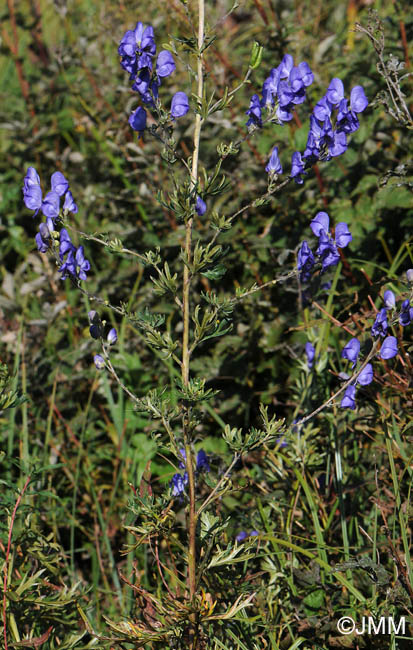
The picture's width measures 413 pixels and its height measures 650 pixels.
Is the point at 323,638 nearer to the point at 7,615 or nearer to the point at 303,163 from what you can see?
the point at 7,615

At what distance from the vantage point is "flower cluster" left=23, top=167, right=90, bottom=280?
4.78 ft

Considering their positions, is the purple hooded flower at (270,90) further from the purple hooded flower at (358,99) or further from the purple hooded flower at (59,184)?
the purple hooded flower at (59,184)

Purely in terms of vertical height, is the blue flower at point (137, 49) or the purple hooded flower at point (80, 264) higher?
the blue flower at point (137, 49)

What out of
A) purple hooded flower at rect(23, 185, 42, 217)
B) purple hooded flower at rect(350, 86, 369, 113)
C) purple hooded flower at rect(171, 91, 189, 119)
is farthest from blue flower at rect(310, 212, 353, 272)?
purple hooded flower at rect(23, 185, 42, 217)

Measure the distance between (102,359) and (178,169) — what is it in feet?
5.46

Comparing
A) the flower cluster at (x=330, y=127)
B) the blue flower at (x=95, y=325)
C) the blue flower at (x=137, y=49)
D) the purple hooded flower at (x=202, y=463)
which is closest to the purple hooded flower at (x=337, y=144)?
the flower cluster at (x=330, y=127)

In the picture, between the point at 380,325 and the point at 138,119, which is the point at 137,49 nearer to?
the point at 138,119

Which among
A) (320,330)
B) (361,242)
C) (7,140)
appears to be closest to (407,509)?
(320,330)

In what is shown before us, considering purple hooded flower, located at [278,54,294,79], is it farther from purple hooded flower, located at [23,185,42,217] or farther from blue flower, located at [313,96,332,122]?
purple hooded flower, located at [23,185,42,217]

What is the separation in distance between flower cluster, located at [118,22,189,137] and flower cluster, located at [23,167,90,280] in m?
0.23

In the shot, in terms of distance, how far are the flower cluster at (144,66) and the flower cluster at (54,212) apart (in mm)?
234

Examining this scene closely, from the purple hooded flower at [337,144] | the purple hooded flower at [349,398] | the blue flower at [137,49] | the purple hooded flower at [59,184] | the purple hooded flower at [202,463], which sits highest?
the blue flower at [137,49]

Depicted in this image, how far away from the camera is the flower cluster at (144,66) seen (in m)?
1.37

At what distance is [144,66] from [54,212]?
14.8 inches
